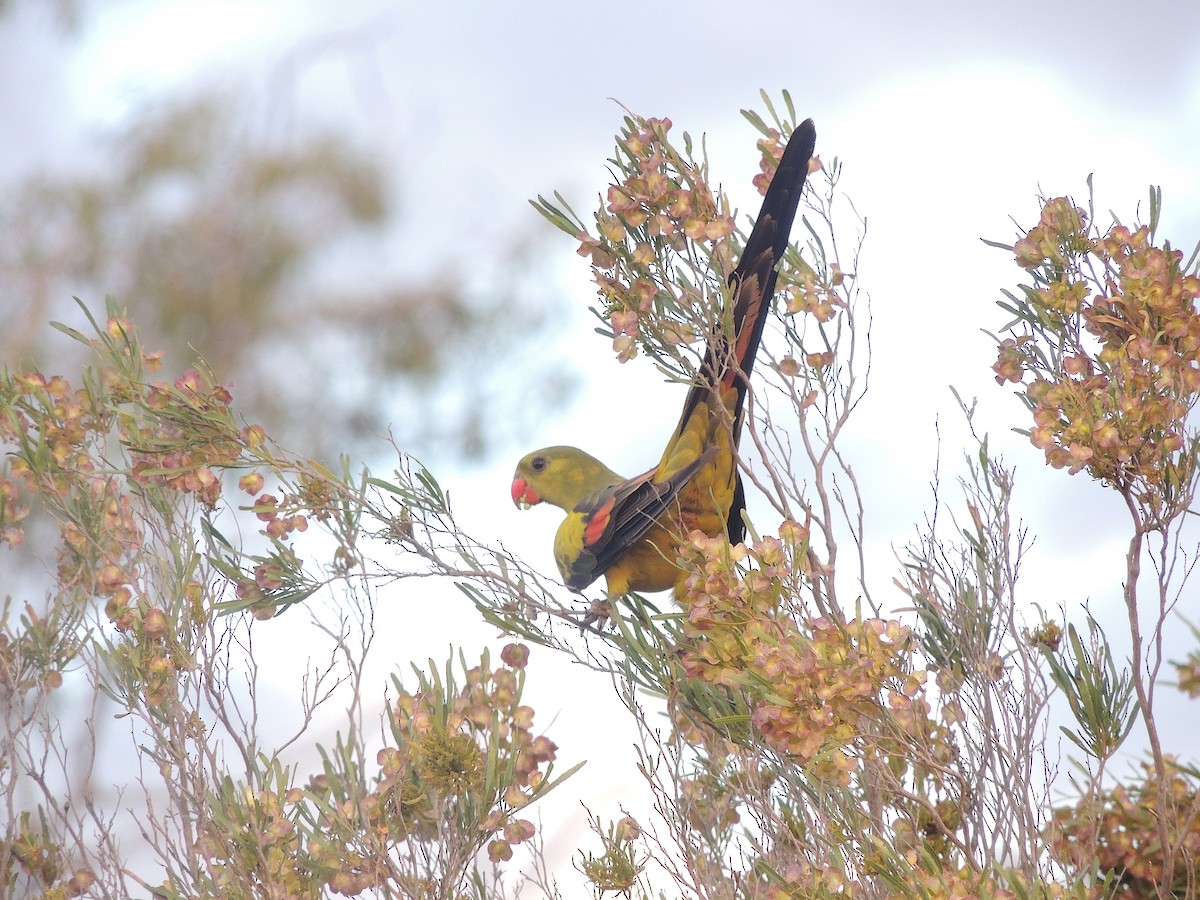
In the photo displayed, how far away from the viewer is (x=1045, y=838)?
1.02 m

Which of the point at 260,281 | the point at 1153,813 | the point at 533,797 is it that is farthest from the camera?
the point at 260,281

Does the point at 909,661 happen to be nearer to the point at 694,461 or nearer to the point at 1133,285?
the point at 1133,285

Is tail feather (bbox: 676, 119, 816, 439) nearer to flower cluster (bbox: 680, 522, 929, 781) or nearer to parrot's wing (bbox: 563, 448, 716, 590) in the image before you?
parrot's wing (bbox: 563, 448, 716, 590)

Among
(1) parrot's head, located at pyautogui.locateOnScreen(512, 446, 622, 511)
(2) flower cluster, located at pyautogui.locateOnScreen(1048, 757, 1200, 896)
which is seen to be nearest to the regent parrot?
(1) parrot's head, located at pyautogui.locateOnScreen(512, 446, 622, 511)

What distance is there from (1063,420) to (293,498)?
2.96 feet

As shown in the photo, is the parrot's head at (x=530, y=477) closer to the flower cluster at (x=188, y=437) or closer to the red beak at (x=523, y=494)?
the red beak at (x=523, y=494)

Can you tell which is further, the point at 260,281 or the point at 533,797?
the point at 260,281

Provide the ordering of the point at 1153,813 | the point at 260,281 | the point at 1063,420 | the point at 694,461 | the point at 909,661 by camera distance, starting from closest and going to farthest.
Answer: the point at 909,661
the point at 1063,420
the point at 1153,813
the point at 694,461
the point at 260,281

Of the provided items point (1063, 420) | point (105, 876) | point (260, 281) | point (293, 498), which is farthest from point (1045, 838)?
point (260, 281)

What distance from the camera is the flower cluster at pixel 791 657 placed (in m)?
0.88

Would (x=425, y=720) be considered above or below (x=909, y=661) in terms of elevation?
above

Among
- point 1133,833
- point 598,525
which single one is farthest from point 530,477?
point 1133,833

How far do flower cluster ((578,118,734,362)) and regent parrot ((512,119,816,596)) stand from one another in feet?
0.17

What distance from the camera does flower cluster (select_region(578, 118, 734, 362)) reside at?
1232mm
